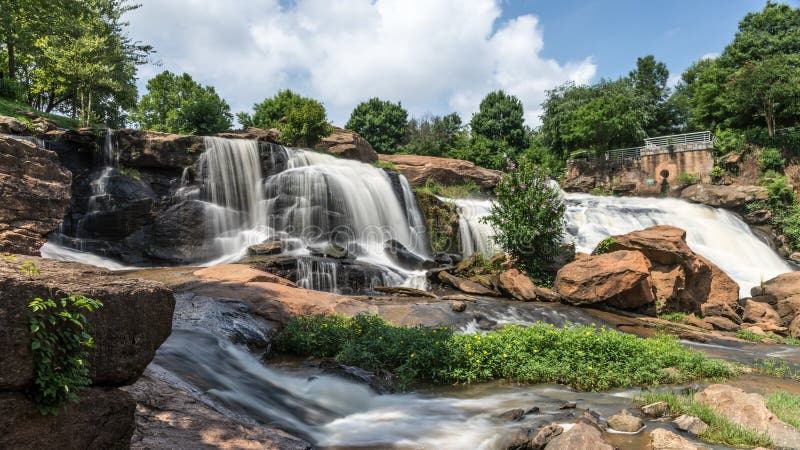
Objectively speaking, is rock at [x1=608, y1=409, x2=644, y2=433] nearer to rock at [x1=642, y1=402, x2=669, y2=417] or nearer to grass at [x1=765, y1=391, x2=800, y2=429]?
rock at [x1=642, y1=402, x2=669, y2=417]

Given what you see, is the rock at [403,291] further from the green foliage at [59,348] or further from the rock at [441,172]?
the rock at [441,172]

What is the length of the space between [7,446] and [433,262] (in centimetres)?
1582

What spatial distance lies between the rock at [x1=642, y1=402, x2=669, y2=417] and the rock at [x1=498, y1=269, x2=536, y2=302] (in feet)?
27.9

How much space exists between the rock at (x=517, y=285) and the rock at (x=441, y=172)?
56.2 ft

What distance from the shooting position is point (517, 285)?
47.5 feet

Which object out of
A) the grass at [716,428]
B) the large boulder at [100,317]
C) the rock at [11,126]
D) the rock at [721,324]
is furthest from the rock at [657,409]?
the rock at [11,126]

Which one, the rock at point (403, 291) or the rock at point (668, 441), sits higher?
the rock at point (403, 291)

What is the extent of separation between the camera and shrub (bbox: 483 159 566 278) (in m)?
A: 16.2

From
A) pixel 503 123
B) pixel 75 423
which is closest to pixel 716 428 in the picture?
pixel 75 423

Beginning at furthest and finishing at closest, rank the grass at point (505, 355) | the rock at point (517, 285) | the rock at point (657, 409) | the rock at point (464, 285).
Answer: the rock at point (464, 285)
the rock at point (517, 285)
the grass at point (505, 355)
the rock at point (657, 409)

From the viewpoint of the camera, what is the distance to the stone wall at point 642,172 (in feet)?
116

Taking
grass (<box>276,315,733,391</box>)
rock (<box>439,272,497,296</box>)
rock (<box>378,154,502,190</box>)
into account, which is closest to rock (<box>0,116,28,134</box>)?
grass (<box>276,315,733,391</box>)

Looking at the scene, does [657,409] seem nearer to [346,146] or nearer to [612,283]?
[612,283]

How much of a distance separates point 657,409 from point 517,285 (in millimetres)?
8980
